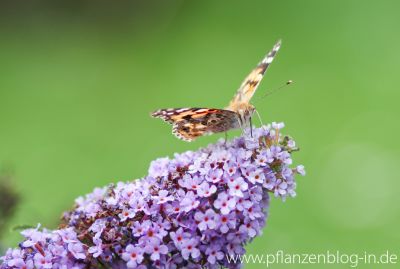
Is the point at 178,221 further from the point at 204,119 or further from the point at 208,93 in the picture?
the point at 208,93

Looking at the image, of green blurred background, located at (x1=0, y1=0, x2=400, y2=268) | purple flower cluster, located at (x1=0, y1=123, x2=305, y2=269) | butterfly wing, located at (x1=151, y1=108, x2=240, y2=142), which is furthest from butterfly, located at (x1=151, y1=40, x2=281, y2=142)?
green blurred background, located at (x1=0, y1=0, x2=400, y2=268)

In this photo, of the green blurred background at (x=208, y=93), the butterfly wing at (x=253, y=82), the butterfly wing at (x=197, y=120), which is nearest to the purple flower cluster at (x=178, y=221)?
the butterfly wing at (x=197, y=120)

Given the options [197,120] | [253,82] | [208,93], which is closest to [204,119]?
[197,120]

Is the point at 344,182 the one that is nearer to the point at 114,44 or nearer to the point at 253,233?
the point at 253,233

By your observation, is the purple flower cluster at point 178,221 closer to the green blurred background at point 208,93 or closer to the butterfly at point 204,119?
the butterfly at point 204,119

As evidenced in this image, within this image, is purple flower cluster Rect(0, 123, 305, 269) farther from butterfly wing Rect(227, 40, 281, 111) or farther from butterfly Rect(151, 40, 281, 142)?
butterfly wing Rect(227, 40, 281, 111)

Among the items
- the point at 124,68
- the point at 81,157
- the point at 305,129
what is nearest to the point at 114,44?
the point at 124,68

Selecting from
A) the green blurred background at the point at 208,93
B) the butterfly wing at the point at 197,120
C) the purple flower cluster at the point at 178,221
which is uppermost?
the green blurred background at the point at 208,93
